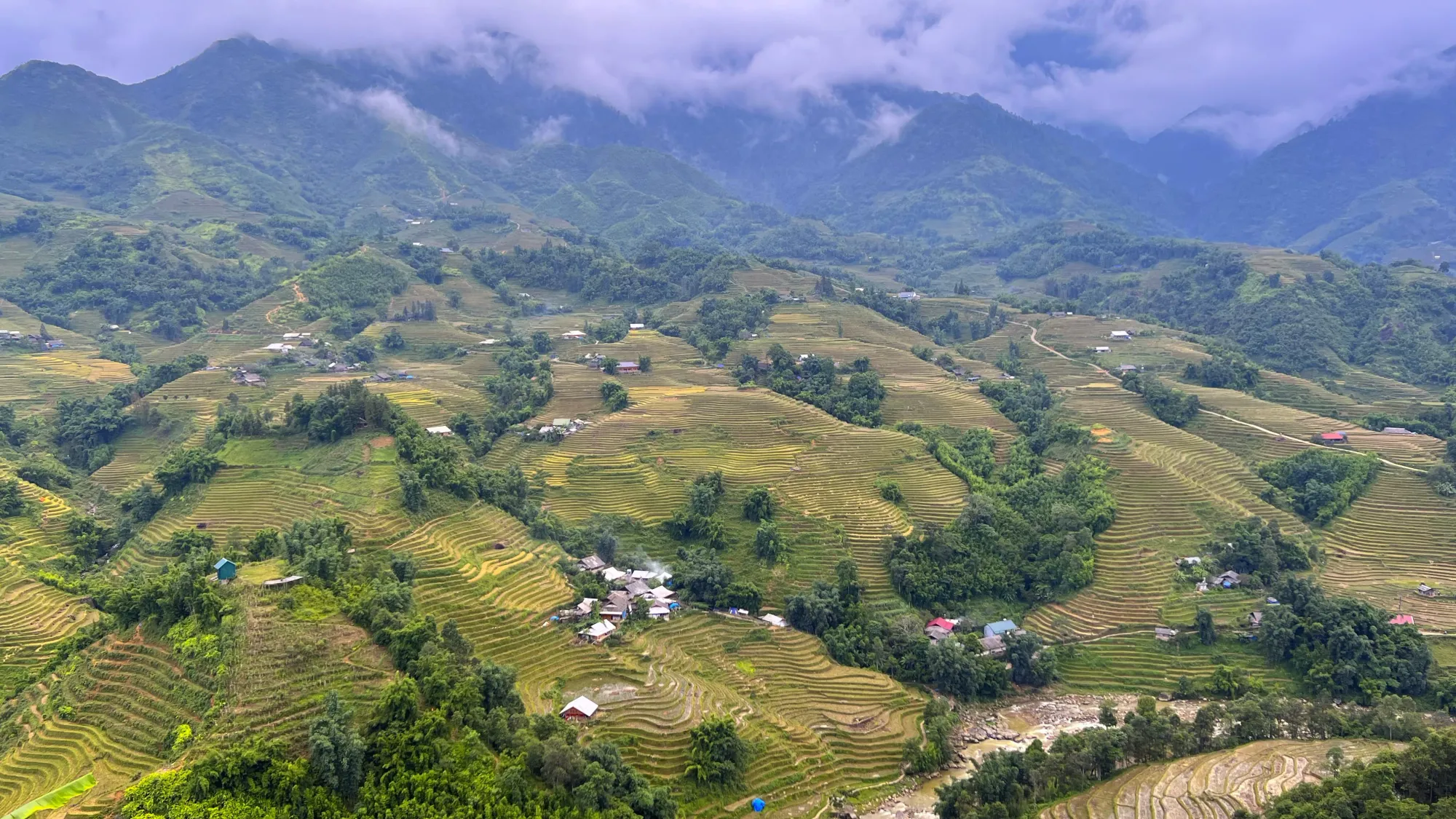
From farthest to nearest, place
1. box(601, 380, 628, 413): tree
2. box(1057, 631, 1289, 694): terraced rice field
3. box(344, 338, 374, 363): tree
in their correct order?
box(344, 338, 374, 363): tree < box(601, 380, 628, 413): tree < box(1057, 631, 1289, 694): terraced rice field

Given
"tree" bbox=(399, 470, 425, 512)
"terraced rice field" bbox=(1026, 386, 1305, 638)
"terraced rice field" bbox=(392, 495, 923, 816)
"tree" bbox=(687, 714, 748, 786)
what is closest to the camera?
"tree" bbox=(687, 714, 748, 786)

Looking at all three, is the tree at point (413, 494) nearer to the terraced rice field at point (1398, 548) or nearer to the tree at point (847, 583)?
the tree at point (847, 583)

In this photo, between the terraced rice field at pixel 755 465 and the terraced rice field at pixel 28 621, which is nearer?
the terraced rice field at pixel 28 621

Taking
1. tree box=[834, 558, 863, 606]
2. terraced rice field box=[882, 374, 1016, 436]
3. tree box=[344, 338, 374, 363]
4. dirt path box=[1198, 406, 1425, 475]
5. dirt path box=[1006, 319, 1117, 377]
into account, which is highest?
dirt path box=[1006, 319, 1117, 377]

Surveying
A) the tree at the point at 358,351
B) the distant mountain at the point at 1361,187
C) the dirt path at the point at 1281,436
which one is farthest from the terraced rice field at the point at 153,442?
the distant mountain at the point at 1361,187

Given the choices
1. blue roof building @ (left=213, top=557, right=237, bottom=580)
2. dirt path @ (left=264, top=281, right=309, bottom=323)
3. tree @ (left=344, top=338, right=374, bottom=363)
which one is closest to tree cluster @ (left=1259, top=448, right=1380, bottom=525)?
blue roof building @ (left=213, top=557, right=237, bottom=580)

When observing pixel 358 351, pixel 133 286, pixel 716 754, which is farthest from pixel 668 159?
pixel 716 754

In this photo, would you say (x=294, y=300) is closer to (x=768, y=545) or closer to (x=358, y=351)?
(x=358, y=351)

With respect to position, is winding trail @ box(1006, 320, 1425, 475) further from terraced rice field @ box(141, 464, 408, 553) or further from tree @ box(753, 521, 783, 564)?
terraced rice field @ box(141, 464, 408, 553)
